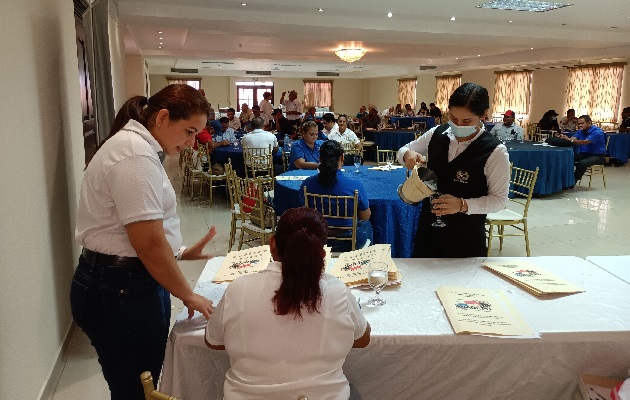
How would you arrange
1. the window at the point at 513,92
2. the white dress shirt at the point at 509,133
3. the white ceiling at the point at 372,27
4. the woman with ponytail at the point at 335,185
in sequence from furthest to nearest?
the window at the point at 513,92 → the white dress shirt at the point at 509,133 → the white ceiling at the point at 372,27 → the woman with ponytail at the point at 335,185

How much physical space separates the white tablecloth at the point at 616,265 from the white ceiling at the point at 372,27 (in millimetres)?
5883

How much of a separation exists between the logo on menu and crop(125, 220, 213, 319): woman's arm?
1.22 meters

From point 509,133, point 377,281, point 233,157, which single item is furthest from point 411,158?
point 509,133

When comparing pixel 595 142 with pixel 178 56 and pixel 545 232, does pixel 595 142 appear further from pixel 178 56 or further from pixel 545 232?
pixel 178 56

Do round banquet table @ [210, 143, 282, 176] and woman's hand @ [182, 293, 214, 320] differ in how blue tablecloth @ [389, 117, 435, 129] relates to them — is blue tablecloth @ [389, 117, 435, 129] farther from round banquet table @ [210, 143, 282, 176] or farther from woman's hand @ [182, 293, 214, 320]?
woman's hand @ [182, 293, 214, 320]

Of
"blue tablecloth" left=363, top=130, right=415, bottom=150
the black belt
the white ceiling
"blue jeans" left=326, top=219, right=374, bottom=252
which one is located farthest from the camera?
"blue tablecloth" left=363, top=130, right=415, bottom=150

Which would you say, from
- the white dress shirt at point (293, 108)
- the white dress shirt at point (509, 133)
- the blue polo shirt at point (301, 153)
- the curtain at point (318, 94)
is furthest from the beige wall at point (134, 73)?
the curtain at point (318, 94)

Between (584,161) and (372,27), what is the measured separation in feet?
13.8

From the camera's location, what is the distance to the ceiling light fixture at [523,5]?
720 centimetres

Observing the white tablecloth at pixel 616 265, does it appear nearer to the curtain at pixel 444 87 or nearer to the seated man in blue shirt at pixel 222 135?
the seated man in blue shirt at pixel 222 135

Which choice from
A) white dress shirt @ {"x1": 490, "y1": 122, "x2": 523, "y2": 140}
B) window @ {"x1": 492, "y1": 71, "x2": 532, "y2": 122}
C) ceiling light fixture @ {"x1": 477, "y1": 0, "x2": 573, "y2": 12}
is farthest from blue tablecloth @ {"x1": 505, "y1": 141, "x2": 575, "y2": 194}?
window @ {"x1": 492, "y1": 71, "x2": 532, "y2": 122}

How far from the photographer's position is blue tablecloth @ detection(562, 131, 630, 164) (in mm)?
10750

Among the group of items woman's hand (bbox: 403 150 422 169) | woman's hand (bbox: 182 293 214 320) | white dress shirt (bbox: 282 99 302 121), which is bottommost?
woman's hand (bbox: 182 293 214 320)

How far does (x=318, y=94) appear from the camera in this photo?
25906 mm
